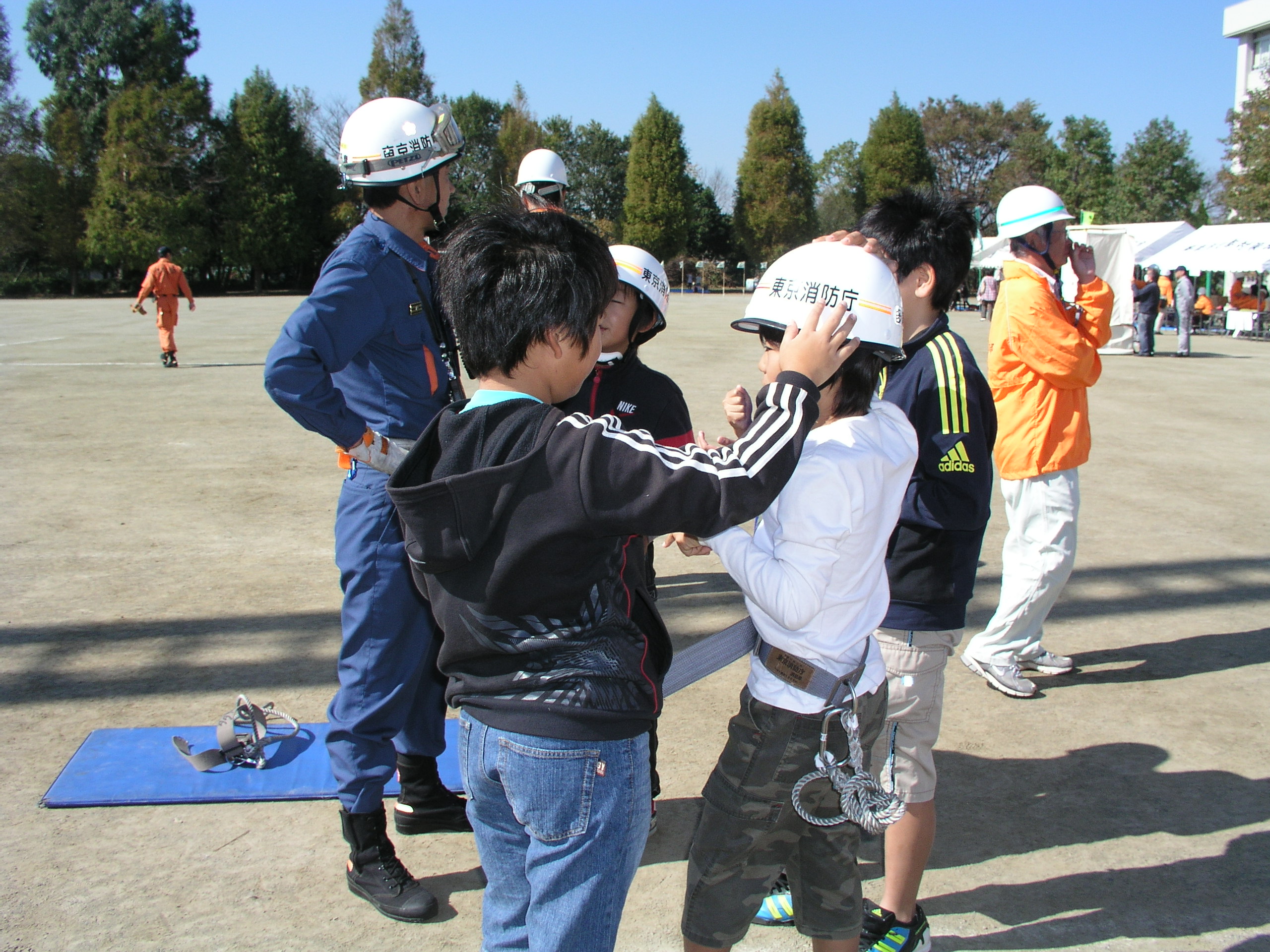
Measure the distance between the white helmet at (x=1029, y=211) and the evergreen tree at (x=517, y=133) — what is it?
6253cm

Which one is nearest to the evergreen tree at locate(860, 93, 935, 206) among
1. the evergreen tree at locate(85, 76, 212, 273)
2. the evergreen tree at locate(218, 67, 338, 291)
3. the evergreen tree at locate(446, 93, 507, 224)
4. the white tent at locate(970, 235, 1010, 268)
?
the evergreen tree at locate(446, 93, 507, 224)

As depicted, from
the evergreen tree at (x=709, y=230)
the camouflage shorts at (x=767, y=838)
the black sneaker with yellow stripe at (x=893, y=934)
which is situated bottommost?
the black sneaker with yellow stripe at (x=893, y=934)

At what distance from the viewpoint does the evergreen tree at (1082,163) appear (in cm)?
5169

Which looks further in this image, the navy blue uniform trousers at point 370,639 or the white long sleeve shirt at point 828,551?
the navy blue uniform trousers at point 370,639

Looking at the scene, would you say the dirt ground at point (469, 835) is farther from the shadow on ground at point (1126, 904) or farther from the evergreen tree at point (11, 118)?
the evergreen tree at point (11, 118)

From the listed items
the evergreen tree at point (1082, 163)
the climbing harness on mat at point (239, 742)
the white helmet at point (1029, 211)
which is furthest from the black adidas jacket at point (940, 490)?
the evergreen tree at point (1082, 163)

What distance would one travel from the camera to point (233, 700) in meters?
3.98

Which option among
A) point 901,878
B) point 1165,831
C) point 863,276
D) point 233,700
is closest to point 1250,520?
point 1165,831

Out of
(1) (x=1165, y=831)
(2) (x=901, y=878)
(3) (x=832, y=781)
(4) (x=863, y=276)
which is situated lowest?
(1) (x=1165, y=831)

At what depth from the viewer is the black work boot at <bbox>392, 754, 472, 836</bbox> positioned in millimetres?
3121

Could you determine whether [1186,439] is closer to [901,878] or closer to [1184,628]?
[1184,628]

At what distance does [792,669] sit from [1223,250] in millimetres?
27481

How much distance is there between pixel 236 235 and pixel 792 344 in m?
52.4

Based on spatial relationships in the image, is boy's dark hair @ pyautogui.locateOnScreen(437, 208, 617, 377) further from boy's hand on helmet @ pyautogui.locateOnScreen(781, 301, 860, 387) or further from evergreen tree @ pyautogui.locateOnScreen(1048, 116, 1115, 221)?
evergreen tree @ pyautogui.locateOnScreen(1048, 116, 1115, 221)
